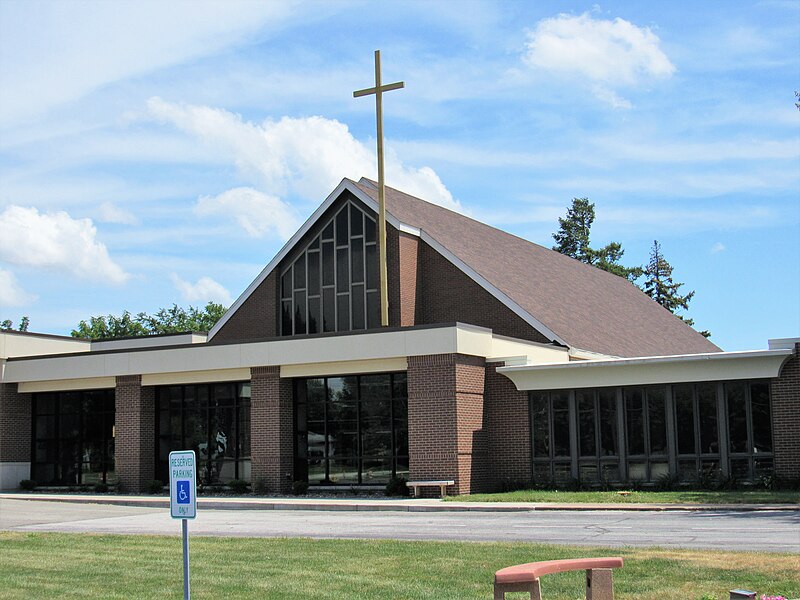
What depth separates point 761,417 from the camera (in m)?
25.8

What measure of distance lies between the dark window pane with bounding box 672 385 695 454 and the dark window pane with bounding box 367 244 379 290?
1179 centimetres

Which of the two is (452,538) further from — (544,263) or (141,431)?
(544,263)

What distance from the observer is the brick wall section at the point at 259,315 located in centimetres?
3672

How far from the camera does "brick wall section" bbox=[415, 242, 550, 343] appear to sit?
3319 cm

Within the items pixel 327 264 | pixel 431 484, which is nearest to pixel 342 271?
pixel 327 264

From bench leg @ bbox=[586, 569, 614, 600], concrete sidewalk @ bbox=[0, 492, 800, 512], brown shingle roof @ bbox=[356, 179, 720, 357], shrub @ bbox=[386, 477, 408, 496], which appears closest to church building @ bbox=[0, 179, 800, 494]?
brown shingle roof @ bbox=[356, 179, 720, 357]

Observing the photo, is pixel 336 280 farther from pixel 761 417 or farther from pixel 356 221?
pixel 761 417

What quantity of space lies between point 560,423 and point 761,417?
213 inches

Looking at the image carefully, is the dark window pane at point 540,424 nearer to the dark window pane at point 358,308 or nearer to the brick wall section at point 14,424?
the dark window pane at point 358,308

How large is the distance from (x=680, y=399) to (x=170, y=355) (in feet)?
51.7

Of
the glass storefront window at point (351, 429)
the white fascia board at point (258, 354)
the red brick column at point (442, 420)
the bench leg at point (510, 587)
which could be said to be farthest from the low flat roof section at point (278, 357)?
the bench leg at point (510, 587)

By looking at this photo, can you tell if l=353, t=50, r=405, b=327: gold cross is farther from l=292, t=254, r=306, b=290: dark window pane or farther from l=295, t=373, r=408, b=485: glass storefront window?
l=292, t=254, r=306, b=290: dark window pane

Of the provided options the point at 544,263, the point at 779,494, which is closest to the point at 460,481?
the point at 779,494

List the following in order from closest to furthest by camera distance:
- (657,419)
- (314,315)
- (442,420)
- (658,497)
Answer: (658,497)
(657,419)
(442,420)
(314,315)
